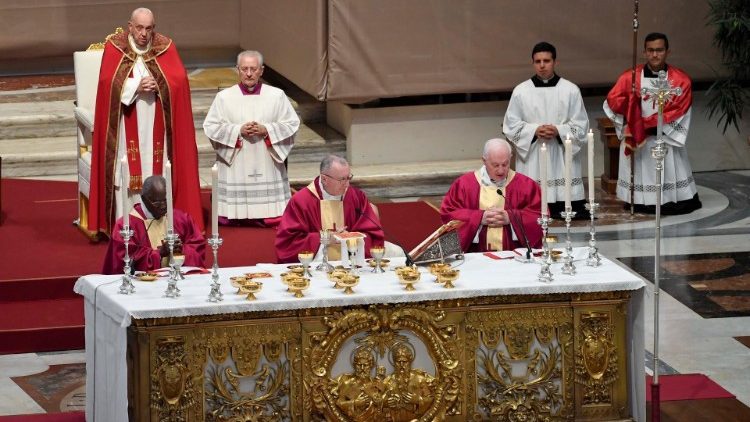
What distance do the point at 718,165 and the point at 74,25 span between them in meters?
7.09

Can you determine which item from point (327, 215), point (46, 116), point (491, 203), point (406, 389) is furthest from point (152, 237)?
point (46, 116)

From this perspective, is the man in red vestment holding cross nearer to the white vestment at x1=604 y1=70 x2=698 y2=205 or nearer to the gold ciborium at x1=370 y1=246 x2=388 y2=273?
the gold ciborium at x1=370 y1=246 x2=388 y2=273

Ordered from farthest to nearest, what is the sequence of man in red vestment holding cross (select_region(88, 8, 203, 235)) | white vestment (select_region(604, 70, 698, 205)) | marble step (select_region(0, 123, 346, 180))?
marble step (select_region(0, 123, 346, 180))
white vestment (select_region(604, 70, 698, 205))
man in red vestment holding cross (select_region(88, 8, 203, 235))

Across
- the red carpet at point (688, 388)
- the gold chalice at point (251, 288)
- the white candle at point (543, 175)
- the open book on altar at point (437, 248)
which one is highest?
the white candle at point (543, 175)

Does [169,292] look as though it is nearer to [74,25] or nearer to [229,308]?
[229,308]

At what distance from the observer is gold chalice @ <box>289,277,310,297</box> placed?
709 centimetres

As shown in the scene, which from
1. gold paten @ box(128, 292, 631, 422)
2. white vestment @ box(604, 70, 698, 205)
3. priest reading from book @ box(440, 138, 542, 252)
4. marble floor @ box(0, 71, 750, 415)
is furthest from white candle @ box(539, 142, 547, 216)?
white vestment @ box(604, 70, 698, 205)

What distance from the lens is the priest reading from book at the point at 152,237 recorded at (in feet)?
26.5

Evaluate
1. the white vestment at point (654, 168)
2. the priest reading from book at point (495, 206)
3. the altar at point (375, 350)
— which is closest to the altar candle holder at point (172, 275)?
the altar at point (375, 350)

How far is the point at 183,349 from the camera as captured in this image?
22.9ft

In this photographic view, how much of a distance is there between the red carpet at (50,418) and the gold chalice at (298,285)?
1.50 m

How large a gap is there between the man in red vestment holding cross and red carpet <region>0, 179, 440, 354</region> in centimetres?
46

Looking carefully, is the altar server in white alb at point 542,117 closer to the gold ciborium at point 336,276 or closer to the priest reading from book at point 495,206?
the priest reading from book at point 495,206

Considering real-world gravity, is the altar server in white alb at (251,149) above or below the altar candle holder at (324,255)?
above
